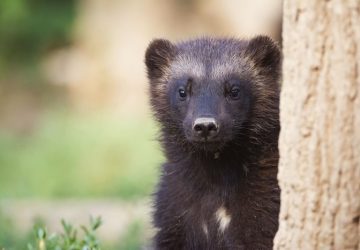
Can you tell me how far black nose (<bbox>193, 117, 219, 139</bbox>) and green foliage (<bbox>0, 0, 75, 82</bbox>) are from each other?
1511cm

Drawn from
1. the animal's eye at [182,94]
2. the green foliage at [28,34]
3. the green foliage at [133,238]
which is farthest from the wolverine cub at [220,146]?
the green foliage at [28,34]

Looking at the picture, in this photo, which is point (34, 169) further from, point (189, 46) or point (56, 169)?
point (189, 46)

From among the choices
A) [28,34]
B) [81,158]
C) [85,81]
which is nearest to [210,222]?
[81,158]

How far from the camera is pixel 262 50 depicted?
280 inches

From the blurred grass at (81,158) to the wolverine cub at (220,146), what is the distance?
5.90 m

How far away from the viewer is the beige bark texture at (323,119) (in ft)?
15.4

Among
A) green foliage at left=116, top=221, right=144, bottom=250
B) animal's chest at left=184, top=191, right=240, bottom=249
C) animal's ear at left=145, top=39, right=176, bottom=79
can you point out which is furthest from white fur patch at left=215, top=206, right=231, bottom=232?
green foliage at left=116, top=221, right=144, bottom=250

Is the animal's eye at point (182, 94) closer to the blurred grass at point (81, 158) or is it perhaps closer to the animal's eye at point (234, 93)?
the animal's eye at point (234, 93)

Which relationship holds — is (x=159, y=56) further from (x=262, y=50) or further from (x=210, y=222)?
(x=210, y=222)

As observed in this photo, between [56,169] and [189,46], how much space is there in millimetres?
8008

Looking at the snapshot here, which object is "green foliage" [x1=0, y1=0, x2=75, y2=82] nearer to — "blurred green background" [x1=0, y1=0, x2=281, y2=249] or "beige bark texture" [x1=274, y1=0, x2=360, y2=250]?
"blurred green background" [x1=0, y1=0, x2=281, y2=249]

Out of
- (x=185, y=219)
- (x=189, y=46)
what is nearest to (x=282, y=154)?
(x=185, y=219)

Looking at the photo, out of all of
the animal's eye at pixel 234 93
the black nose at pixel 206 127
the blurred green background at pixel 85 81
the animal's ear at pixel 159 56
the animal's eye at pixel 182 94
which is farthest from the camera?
the blurred green background at pixel 85 81

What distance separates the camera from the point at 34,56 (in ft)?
70.0
